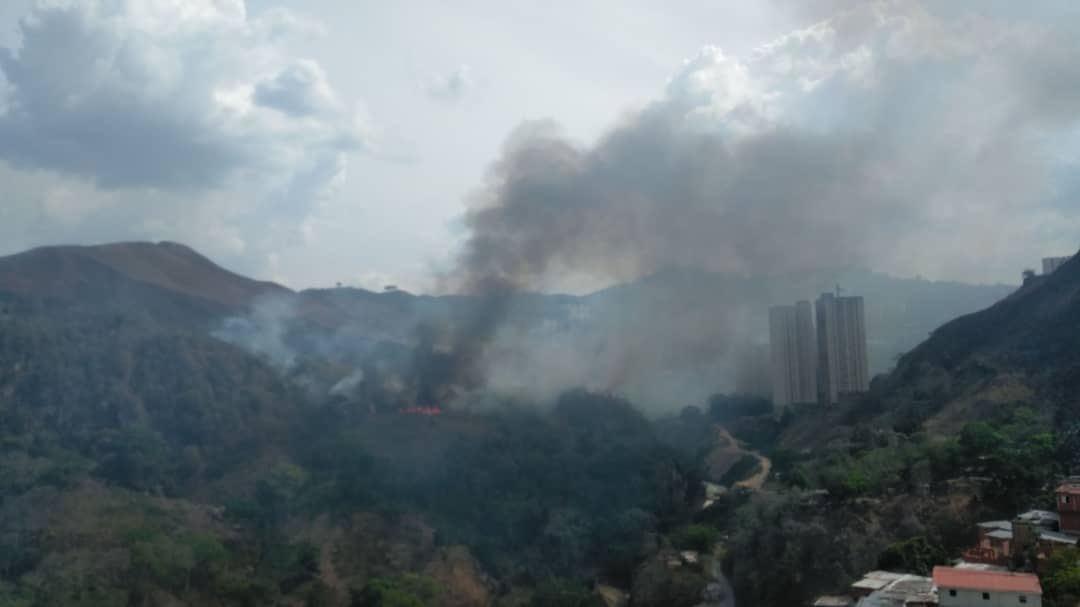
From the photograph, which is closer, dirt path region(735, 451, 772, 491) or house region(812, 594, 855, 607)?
house region(812, 594, 855, 607)

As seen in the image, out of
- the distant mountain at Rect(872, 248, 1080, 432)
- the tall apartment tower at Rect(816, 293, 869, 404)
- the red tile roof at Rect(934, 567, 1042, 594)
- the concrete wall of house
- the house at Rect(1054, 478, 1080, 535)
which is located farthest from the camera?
the tall apartment tower at Rect(816, 293, 869, 404)

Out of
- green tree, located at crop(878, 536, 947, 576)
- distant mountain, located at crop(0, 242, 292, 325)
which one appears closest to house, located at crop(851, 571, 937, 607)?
green tree, located at crop(878, 536, 947, 576)

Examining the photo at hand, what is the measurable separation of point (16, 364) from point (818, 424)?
52343mm

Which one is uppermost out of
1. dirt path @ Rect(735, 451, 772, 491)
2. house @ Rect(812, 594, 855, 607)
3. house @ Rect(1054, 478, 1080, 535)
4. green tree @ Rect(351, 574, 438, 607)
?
house @ Rect(1054, 478, 1080, 535)

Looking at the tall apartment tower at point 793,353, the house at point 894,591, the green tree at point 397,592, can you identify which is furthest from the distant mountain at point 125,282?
the house at point 894,591

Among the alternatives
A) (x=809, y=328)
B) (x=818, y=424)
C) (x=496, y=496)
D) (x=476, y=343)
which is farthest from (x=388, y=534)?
(x=809, y=328)

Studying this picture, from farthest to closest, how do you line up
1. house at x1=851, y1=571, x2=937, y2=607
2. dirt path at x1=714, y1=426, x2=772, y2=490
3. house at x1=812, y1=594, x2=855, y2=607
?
dirt path at x1=714, y1=426, x2=772, y2=490
house at x1=812, y1=594, x2=855, y2=607
house at x1=851, y1=571, x2=937, y2=607

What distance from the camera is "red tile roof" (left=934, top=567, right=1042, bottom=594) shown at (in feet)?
80.0

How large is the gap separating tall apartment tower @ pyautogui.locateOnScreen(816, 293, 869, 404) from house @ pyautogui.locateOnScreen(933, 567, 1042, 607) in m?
50.2

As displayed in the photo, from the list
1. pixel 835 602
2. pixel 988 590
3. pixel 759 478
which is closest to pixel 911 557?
pixel 835 602

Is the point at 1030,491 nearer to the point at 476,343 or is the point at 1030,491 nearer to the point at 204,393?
the point at 476,343

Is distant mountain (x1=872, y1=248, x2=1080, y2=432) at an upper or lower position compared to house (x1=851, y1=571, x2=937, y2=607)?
upper

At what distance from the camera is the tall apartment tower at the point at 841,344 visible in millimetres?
74688

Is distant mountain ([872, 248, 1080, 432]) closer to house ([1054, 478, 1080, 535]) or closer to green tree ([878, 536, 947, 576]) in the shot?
house ([1054, 478, 1080, 535])
